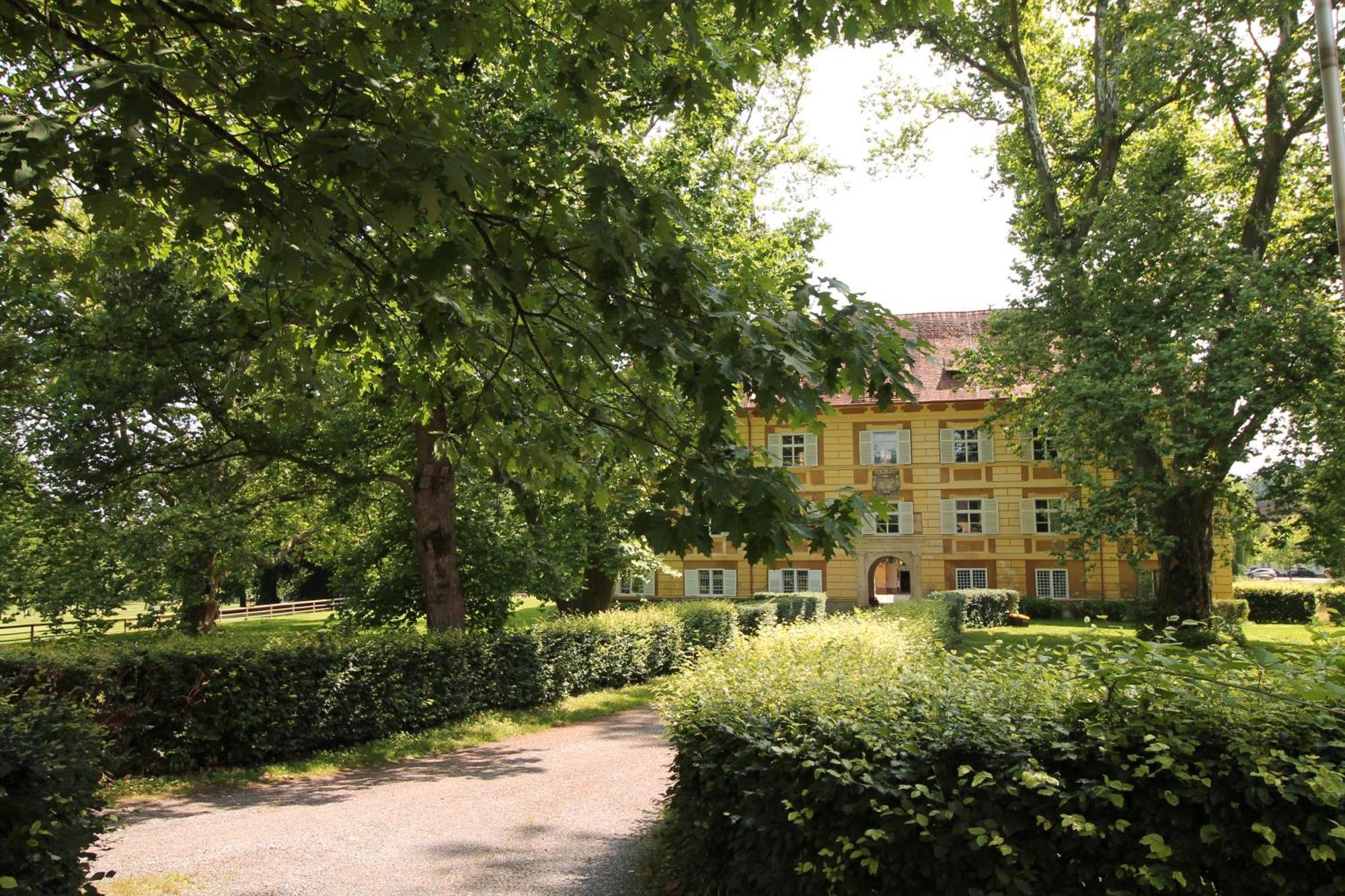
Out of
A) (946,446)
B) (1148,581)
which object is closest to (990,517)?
(946,446)

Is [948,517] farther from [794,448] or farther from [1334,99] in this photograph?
[1334,99]

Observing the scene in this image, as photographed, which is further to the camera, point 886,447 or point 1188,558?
point 886,447

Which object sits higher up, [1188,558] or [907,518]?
[907,518]

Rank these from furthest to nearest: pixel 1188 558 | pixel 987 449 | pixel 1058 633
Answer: pixel 987 449
pixel 1058 633
pixel 1188 558

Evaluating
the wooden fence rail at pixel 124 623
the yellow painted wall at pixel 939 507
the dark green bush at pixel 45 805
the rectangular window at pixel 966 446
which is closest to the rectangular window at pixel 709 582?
the yellow painted wall at pixel 939 507

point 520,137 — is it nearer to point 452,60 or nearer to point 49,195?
point 452,60

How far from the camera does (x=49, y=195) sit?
14.8ft

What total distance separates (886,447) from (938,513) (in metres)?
3.35

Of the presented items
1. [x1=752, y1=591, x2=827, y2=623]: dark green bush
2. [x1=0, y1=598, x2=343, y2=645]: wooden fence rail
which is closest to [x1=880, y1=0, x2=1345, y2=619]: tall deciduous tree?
[x1=752, y1=591, x2=827, y2=623]: dark green bush

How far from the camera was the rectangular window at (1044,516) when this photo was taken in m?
36.3

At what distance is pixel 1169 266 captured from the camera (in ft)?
66.5

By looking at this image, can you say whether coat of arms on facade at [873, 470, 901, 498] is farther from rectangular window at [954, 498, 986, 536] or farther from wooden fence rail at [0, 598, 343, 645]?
wooden fence rail at [0, 598, 343, 645]

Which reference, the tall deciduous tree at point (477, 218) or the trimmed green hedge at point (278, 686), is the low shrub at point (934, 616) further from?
the tall deciduous tree at point (477, 218)

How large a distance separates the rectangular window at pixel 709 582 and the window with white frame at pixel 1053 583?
40.8 feet
